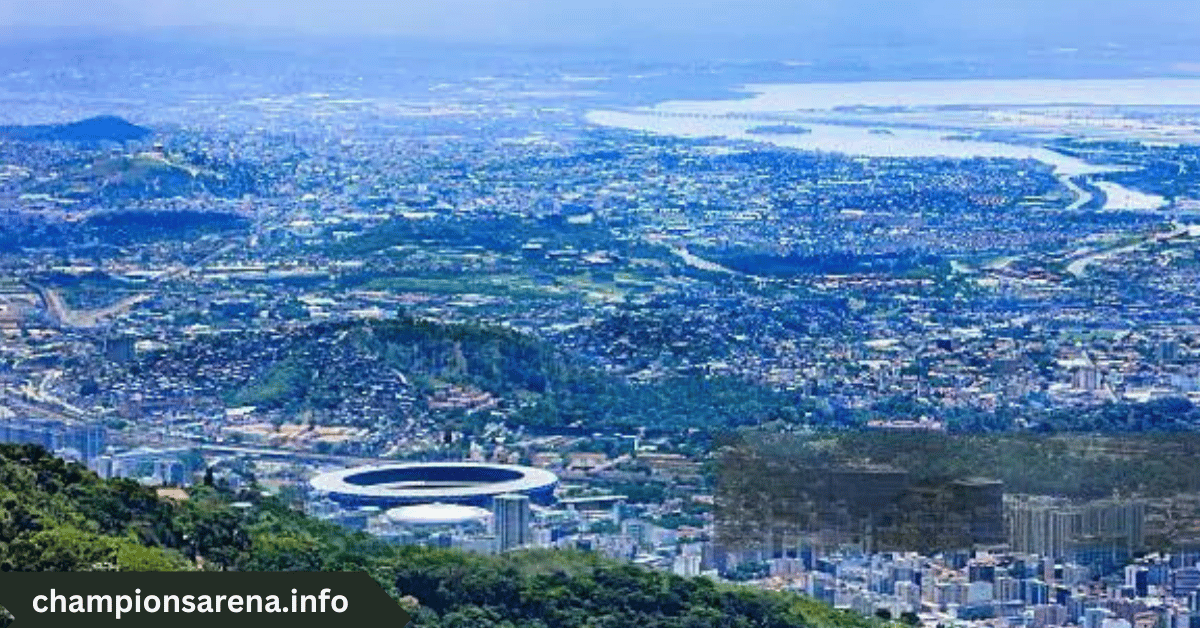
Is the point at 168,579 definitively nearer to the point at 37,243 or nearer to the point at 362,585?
the point at 362,585

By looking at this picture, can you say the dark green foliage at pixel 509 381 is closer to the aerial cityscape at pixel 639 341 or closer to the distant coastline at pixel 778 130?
the aerial cityscape at pixel 639 341

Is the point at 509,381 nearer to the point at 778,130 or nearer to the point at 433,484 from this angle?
the point at 433,484

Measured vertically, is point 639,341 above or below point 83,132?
above

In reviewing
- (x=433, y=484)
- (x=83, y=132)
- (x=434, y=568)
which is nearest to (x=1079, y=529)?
(x=434, y=568)

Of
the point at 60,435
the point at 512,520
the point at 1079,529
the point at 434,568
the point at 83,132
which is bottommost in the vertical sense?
Answer: the point at 83,132

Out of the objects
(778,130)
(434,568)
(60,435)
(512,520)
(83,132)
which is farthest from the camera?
(778,130)

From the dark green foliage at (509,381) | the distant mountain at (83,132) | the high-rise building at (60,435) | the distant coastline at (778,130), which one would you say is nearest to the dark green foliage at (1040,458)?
the dark green foliage at (509,381)

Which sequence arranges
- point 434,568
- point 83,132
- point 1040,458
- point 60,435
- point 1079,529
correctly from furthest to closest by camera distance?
point 83,132
point 60,435
point 1040,458
point 1079,529
point 434,568
